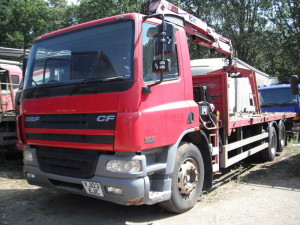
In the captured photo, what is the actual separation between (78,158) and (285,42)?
84.2ft

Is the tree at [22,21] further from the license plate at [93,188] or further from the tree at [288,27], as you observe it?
the license plate at [93,188]

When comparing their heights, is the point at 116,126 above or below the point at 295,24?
below

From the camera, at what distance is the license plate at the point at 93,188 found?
3.90 m

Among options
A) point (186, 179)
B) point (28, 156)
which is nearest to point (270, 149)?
point (186, 179)

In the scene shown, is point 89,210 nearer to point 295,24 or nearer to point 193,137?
point 193,137

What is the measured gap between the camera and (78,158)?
160 inches

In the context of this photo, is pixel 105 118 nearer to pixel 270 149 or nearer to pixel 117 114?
pixel 117 114

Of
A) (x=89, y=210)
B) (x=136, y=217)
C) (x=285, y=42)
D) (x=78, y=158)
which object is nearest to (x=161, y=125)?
(x=78, y=158)

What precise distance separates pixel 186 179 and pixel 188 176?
0.11 metres

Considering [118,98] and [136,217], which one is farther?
[136,217]

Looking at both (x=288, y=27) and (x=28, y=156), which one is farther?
(x=288, y=27)

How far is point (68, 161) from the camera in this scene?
4223mm

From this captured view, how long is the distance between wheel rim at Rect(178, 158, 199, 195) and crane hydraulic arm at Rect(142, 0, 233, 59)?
7.06ft

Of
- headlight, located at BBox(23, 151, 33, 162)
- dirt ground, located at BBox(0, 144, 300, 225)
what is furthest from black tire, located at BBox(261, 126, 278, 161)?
headlight, located at BBox(23, 151, 33, 162)
